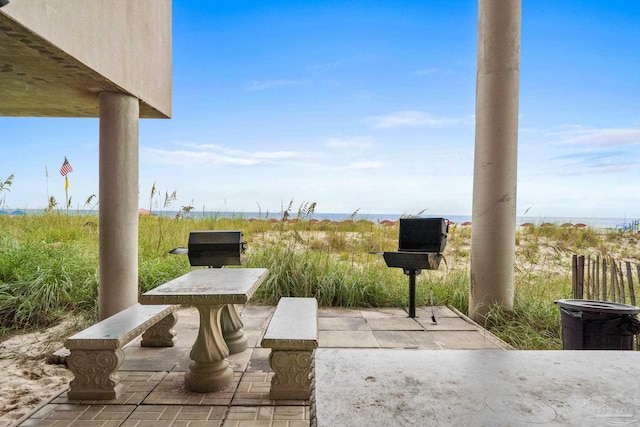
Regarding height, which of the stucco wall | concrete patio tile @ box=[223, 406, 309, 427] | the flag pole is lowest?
concrete patio tile @ box=[223, 406, 309, 427]

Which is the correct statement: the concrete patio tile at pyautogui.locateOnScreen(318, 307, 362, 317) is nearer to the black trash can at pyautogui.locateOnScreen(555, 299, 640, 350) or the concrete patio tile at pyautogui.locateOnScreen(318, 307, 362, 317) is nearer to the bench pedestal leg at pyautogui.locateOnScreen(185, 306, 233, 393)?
the bench pedestal leg at pyautogui.locateOnScreen(185, 306, 233, 393)

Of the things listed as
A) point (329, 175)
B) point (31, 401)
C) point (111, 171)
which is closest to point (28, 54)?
point (111, 171)

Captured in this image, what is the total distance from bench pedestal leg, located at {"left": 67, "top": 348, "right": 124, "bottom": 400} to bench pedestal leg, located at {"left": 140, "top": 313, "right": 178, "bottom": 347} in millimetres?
960

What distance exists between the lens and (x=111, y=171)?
155 inches

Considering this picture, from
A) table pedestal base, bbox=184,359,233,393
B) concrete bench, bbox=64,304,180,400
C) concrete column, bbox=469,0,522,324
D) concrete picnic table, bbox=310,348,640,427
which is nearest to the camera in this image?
concrete picnic table, bbox=310,348,640,427

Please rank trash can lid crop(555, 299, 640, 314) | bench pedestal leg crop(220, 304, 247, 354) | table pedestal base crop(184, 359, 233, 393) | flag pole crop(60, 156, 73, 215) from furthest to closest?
flag pole crop(60, 156, 73, 215)
bench pedestal leg crop(220, 304, 247, 354)
trash can lid crop(555, 299, 640, 314)
table pedestal base crop(184, 359, 233, 393)

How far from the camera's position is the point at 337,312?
188 inches

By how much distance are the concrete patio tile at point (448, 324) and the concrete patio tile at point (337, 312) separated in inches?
29.3

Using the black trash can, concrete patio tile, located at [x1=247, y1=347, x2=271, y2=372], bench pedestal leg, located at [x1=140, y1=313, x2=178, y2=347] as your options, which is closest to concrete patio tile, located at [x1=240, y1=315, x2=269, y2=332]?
concrete patio tile, located at [x1=247, y1=347, x2=271, y2=372]

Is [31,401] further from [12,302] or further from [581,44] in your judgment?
[581,44]

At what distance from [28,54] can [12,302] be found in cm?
271

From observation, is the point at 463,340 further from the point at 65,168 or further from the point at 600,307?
the point at 65,168

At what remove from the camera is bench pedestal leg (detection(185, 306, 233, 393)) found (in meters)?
2.68

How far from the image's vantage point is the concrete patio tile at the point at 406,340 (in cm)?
353
